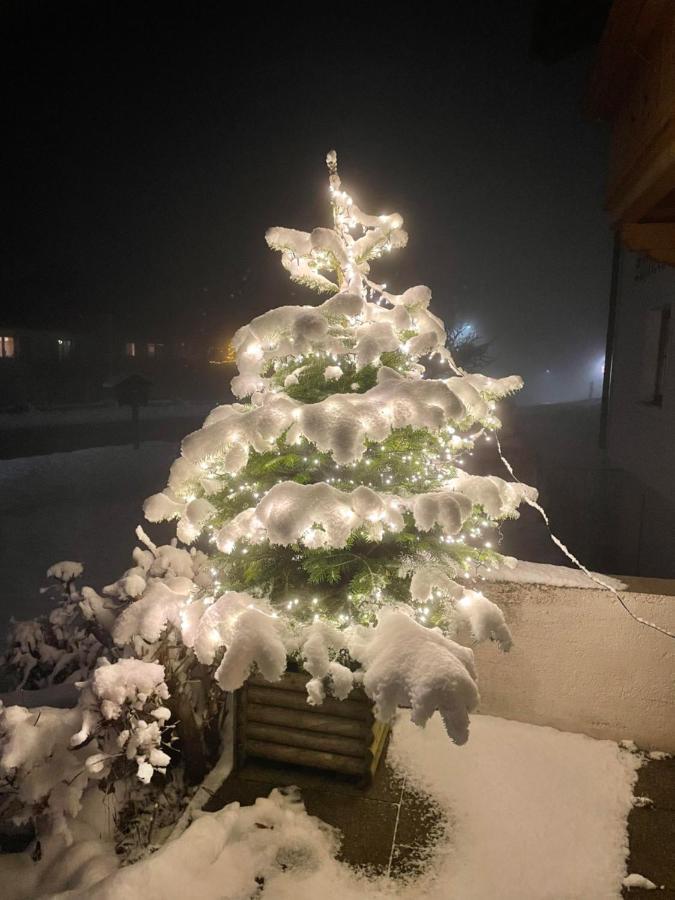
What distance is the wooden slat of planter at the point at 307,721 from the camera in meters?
3.19

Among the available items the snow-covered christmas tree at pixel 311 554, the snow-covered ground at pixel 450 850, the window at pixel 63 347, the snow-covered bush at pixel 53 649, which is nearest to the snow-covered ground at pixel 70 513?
the snow-covered bush at pixel 53 649

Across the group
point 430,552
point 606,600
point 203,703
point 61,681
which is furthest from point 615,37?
point 61,681

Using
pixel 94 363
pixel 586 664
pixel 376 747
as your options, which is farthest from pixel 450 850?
pixel 94 363

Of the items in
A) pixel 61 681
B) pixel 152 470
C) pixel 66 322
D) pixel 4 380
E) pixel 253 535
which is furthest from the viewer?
pixel 66 322

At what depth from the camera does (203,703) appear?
355 centimetres

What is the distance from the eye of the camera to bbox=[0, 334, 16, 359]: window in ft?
108

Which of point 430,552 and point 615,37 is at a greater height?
point 615,37

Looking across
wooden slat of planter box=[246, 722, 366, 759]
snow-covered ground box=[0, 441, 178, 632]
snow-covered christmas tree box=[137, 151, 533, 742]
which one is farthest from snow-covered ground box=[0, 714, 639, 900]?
snow-covered ground box=[0, 441, 178, 632]

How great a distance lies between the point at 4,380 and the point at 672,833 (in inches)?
1406

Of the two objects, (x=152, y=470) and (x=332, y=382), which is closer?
(x=332, y=382)

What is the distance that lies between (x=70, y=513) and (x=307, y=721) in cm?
934

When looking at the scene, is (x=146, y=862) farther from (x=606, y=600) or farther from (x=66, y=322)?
(x=66, y=322)

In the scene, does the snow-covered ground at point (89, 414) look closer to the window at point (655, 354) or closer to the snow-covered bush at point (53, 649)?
the snow-covered bush at point (53, 649)

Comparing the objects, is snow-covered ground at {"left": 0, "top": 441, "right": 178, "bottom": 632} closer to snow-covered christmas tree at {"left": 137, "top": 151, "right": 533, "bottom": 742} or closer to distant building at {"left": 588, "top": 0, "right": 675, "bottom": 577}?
snow-covered christmas tree at {"left": 137, "top": 151, "right": 533, "bottom": 742}
